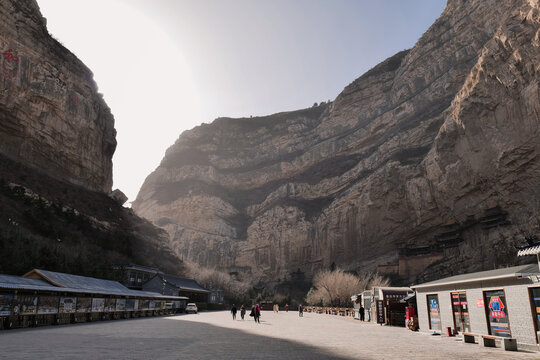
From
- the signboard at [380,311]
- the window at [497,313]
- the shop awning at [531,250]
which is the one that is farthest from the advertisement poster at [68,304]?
the shop awning at [531,250]

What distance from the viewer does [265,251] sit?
102875 millimetres

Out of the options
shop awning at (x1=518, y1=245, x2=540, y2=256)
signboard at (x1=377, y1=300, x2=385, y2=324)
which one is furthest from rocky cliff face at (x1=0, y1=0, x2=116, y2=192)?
shop awning at (x1=518, y1=245, x2=540, y2=256)

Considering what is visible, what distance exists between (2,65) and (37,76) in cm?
644

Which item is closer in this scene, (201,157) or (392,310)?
(392,310)

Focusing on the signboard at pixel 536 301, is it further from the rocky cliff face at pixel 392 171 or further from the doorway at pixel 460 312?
the rocky cliff face at pixel 392 171

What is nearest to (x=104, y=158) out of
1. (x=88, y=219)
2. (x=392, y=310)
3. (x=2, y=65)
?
(x=88, y=219)

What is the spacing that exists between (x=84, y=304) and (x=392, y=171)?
219ft

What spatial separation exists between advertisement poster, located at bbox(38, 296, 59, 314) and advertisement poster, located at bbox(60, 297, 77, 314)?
0.58m

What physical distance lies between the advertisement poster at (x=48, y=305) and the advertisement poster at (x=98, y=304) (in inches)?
162

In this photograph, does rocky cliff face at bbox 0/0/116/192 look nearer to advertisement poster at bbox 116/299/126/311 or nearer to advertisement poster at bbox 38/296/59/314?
advertisement poster at bbox 116/299/126/311

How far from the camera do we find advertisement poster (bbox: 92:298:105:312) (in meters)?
24.7

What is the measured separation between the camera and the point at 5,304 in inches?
669

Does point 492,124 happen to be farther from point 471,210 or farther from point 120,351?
point 120,351

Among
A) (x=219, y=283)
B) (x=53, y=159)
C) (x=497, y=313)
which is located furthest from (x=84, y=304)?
(x=219, y=283)
